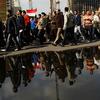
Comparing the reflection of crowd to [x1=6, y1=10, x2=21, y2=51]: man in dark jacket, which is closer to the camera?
the reflection of crowd

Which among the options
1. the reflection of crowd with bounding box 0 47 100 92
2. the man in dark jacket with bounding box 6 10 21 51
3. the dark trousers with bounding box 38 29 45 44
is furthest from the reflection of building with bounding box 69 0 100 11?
the reflection of crowd with bounding box 0 47 100 92

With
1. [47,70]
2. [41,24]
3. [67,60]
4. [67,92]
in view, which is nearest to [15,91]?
[67,92]

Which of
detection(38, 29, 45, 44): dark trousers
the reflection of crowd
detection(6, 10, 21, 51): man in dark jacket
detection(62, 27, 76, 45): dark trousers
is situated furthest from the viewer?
detection(38, 29, 45, 44): dark trousers

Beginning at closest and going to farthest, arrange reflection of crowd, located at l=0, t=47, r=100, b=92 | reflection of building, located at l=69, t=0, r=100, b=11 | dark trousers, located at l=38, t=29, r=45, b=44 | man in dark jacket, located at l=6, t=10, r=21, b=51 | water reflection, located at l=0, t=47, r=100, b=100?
water reflection, located at l=0, t=47, r=100, b=100
reflection of crowd, located at l=0, t=47, r=100, b=92
man in dark jacket, located at l=6, t=10, r=21, b=51
dark trousers, located at l=38, t=29, r=45, b=44
reflection of building, located at l=69, t=0, r=100, b=11

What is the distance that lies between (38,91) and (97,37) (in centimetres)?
1851

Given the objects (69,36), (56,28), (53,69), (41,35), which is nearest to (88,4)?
(41,35)

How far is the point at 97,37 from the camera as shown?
1116 inches

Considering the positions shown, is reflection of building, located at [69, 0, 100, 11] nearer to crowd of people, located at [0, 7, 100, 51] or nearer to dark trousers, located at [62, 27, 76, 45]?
crowd of people, located at [0, 7, 100, 51]

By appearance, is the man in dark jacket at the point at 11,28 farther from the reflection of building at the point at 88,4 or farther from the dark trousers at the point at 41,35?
the reflection of building at the point at 88,4

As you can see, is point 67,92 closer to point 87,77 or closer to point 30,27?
point 87,77

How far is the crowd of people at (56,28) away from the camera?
2422 centimetres

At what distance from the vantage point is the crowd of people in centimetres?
2422

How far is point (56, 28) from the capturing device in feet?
87.2

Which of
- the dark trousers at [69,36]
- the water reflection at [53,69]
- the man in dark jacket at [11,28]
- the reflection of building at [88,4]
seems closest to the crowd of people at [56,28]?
the dark trousers at [69,36]
